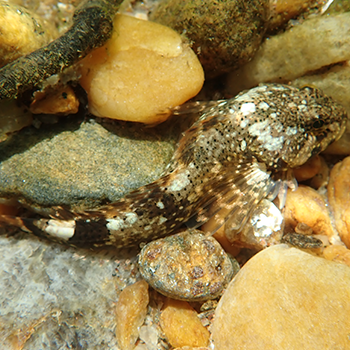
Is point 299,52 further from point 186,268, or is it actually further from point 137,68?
point 186,268

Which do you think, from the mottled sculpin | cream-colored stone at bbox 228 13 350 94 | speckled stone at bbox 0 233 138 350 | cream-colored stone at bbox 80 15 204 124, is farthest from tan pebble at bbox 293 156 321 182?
speckled stone at bbox 0 233 138 350

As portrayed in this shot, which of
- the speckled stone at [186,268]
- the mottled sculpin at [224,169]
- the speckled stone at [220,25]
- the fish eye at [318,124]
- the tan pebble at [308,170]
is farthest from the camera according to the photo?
the tan pebble at [308,170]

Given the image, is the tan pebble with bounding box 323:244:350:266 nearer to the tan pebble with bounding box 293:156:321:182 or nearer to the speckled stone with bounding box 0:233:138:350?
the tan pebble with bounding box 293:156:321:182

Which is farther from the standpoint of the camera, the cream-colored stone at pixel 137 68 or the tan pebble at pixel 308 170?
the tan pebble at pixel 308 170

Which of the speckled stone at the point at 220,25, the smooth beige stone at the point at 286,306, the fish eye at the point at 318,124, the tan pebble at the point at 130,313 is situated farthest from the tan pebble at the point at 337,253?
the speckled stone at the point at 220,25

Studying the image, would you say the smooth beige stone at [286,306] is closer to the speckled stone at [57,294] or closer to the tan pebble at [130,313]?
the tan pebble at [130,313]

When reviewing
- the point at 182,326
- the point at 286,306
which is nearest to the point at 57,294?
the point at 182,326
